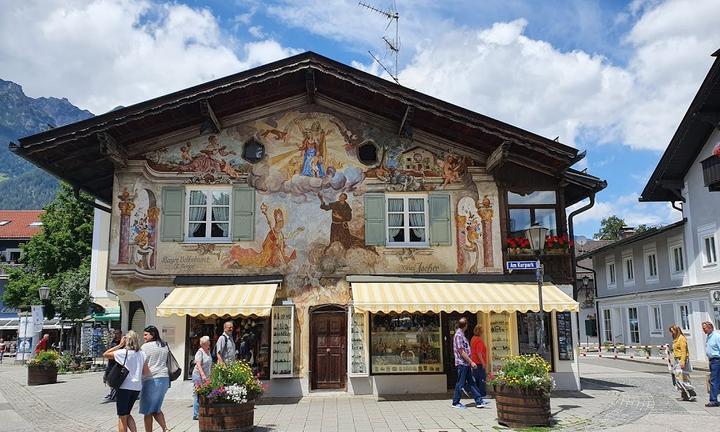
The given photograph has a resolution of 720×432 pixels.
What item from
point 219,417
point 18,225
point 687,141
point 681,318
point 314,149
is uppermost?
point 18,225

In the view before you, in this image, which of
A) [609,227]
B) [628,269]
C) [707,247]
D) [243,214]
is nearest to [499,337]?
[243,214]

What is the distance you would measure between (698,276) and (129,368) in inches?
954

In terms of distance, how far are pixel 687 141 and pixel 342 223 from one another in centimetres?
1796

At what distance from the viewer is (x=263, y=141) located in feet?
50.2

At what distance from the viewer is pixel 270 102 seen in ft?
50.6

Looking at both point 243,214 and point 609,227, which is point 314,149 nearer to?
point 243,214

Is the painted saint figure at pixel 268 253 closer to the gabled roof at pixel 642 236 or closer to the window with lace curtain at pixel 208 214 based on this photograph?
the window with lace curtain at pixel 208 214

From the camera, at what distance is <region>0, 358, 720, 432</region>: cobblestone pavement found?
1041 centimetres

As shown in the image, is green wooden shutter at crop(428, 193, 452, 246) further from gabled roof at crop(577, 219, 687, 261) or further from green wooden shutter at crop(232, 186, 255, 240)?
gabled roof at crop(577, 219, 687, 261)

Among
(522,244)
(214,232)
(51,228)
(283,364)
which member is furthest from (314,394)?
(51,228)

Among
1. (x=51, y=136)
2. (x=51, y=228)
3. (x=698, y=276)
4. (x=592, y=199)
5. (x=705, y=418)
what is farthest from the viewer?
(x=51, y=228)

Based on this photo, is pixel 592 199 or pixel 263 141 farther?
pixel 592 199

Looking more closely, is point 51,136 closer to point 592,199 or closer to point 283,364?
point 283,364

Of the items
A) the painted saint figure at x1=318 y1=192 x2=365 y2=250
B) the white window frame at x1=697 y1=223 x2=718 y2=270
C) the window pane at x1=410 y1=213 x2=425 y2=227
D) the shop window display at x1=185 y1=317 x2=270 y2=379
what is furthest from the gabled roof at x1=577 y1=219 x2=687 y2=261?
the shop window display at x1=185 y1=317 x2=270 y2=379
